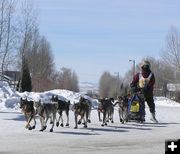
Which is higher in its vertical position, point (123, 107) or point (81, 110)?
point (123, 107)

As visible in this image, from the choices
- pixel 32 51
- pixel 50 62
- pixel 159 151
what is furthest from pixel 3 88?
pixel 50 62

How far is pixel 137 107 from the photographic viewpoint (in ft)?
59.4

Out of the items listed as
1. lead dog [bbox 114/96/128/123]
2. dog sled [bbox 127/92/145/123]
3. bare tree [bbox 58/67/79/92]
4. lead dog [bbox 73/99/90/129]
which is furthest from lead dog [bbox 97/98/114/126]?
bare tree [bbox 58/67/79/92]

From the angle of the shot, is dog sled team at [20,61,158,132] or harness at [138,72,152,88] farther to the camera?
harness at [138,72,152,88]

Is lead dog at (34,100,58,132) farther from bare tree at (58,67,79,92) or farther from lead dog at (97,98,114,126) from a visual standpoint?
bare tree at (58,67,79,92)

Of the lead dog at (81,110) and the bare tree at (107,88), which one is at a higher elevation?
the bare tree at (107,88)

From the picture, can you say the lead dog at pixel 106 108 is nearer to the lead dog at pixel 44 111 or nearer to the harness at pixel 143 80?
the harness at pixel 143 80

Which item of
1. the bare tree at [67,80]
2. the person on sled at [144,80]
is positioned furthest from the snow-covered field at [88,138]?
the bare tree at [67,80]

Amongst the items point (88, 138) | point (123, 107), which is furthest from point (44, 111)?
point (123, 107)

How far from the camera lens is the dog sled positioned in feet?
59.3

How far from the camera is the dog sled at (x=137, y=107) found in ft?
59.3

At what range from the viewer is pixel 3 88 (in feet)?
97.7

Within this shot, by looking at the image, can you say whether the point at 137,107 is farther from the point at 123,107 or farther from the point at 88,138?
the point at 88,138

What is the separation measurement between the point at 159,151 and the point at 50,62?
63.9 m
